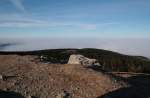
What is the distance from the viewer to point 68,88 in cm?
1761

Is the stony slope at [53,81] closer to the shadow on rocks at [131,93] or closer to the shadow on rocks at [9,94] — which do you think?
the shadow on rocks at [9,94]

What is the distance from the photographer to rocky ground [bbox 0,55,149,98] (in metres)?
16.5

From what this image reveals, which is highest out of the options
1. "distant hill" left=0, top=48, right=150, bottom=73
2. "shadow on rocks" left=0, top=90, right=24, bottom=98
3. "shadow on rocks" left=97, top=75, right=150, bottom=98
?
"distant hill" left=0, top=48, right=150, bottom=73

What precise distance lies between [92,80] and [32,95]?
446 cm

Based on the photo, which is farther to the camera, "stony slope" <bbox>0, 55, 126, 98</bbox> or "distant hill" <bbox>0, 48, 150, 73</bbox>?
"distant hill" <bbox>0, 48, 150, 73</bbox>

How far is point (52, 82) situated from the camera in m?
18.2

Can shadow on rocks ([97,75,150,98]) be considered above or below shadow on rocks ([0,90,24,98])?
below

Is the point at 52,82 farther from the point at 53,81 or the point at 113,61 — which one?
the point at 113,61

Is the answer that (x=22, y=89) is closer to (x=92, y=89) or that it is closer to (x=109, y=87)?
(x=92, y=89)

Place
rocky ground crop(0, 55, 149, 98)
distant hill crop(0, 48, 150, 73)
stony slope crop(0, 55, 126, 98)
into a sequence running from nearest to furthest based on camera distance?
rocky ground crop(0, 55, 149, 98) < stony slope crop(0, 55, 126, 98) < distant hill crop(0, 48, 150, 73)

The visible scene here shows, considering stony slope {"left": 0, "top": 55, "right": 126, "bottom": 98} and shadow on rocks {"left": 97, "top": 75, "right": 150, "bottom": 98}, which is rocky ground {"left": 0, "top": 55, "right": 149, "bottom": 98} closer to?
stony slope {"left": 0, "top": 55, "right": 126, "bottom": 98}

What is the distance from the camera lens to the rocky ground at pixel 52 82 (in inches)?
651

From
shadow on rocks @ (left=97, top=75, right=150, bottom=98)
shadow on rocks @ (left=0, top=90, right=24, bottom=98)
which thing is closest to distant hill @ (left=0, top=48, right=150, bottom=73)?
shadow on rocks @ (left=97, top=75, right=150, bottom=98)

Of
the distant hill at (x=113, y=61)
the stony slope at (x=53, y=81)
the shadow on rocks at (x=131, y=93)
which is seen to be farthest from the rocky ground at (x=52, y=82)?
A: the distant hill at (x=113, y=61)
